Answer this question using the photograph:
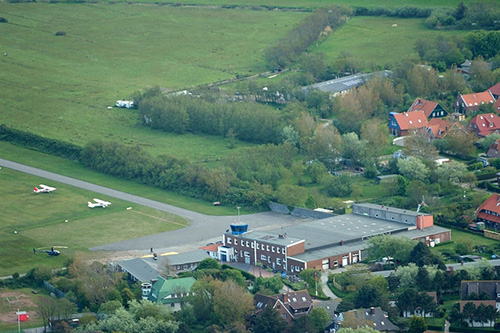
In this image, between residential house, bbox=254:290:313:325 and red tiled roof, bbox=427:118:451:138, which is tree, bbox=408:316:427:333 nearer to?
residential house, bbox=254:290:313:325

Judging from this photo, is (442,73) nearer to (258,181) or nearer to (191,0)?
(258,181)

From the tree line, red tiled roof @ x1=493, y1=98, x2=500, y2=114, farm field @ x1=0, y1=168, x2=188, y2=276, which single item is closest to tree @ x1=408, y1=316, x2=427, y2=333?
farm field @ x1=0, y1=168, x2=188, y2=276

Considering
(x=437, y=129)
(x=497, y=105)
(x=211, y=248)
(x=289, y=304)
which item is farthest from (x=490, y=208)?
(x=497, y=105)

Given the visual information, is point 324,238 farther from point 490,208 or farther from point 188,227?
point 490,208

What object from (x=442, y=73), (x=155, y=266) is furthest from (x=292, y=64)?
(x=155, y=266)

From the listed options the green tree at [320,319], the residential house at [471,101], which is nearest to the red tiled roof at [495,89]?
the residential house at [471,101]
